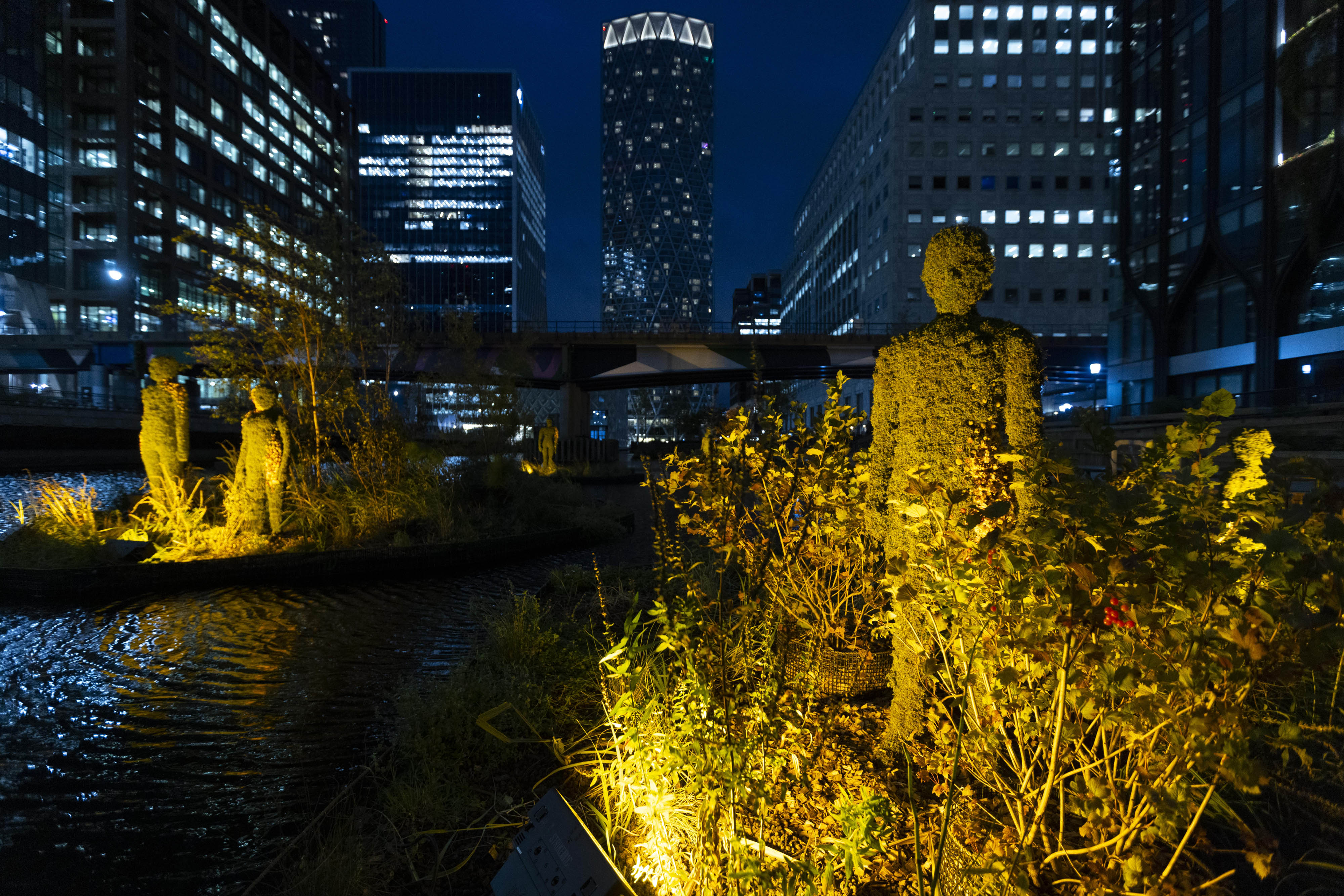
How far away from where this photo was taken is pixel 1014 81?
58438 millimetres

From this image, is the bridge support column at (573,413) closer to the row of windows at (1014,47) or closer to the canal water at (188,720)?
the canal water at (188,720)

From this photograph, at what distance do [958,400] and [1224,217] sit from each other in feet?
114

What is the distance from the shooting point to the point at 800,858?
2.22 metres

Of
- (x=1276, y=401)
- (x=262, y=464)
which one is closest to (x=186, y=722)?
(x=262, y=464)

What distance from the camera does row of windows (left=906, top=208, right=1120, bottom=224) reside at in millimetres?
58500

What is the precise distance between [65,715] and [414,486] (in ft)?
20.5

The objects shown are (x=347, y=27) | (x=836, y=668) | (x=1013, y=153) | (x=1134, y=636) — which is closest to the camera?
(x=1134, y=636)

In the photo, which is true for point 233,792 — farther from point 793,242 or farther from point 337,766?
point 793,242

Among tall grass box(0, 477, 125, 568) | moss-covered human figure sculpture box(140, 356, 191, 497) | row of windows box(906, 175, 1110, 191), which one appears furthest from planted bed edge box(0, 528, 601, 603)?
row of windows box(906, 175, 1110, 191)

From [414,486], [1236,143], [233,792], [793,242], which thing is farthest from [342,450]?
[793,242]

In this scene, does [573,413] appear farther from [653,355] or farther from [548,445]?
[548,445]

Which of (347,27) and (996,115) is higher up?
(347,27)

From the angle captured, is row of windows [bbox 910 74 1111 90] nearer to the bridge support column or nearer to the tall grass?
the bridge support column

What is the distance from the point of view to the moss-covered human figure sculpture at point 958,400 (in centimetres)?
279
